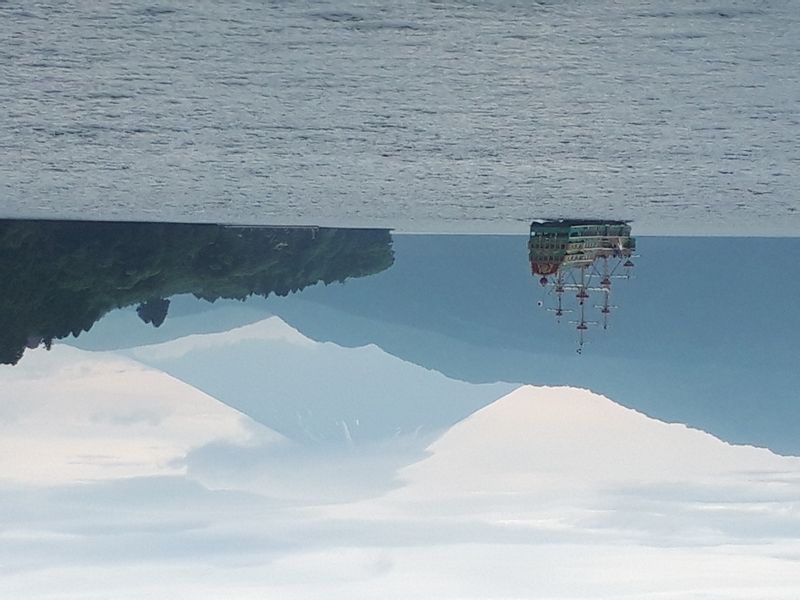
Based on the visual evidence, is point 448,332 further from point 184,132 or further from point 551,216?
point 184,132

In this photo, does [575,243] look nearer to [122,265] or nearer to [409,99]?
[409,99]

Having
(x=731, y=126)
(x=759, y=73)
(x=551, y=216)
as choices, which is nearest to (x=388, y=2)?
(x=759, y=73)

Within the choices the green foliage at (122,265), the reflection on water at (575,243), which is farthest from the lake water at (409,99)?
the green foliage at (122,265)

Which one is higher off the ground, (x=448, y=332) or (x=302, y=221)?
(x=448, y=332)

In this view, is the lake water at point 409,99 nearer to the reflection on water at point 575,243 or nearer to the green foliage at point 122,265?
the reflection on water at point 575,243

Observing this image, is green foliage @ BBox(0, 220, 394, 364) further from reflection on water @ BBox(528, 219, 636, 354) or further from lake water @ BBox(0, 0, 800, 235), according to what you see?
lake water @ BBox(0, 0, 800, 235)

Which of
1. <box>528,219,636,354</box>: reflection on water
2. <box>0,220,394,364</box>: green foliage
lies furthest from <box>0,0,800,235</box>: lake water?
<box>0,220,394,364</box>: green foliage
